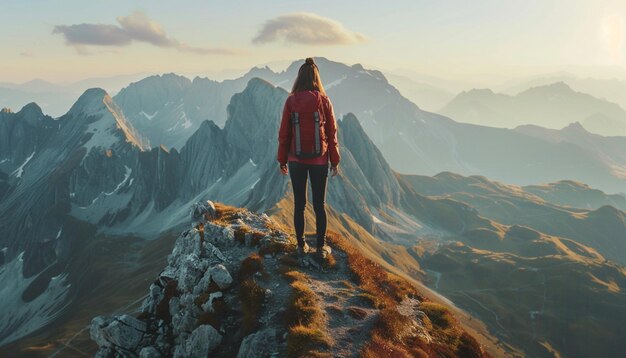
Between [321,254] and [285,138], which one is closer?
[285,138]

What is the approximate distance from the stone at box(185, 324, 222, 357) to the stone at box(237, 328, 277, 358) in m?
1.09

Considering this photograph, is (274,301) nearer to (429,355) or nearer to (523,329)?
(429,355)

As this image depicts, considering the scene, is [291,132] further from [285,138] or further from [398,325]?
[398,325]

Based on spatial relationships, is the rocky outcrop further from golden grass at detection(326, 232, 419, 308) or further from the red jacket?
the red jacket

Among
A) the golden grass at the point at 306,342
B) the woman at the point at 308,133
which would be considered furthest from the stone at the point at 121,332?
the woman at the point at 308,133

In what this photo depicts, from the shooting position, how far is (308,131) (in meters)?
13.5

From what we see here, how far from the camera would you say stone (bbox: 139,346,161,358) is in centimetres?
1358

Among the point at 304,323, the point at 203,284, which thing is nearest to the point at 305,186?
the point at 304,323

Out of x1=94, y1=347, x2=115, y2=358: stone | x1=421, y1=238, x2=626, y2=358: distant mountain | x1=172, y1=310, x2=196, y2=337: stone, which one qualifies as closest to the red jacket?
x1=172, y1=310, x2=196, y2=337: stone

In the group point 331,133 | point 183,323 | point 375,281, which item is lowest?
point 183,323

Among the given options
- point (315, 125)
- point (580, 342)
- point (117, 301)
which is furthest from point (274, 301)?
point (580, 342)

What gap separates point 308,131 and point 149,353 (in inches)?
387

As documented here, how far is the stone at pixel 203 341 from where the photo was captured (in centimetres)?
1199

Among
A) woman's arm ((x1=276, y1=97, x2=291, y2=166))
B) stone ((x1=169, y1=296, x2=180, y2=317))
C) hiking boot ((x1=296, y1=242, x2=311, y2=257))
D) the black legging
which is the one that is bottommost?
stone ((x1=169, y1=296, x2=180, y2=317))
